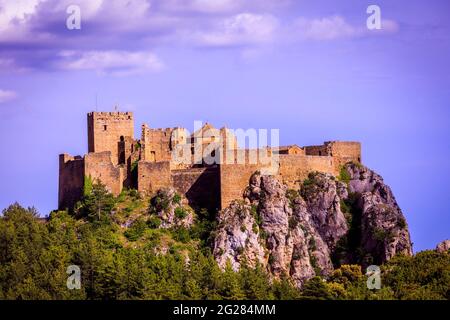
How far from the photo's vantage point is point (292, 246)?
152875 mm

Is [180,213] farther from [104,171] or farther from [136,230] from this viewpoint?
[104,171]

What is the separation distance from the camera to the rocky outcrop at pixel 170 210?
5984 inches

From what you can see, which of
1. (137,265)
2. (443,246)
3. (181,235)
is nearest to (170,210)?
(181,235)

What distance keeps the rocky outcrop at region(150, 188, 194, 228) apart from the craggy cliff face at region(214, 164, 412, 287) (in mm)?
2639

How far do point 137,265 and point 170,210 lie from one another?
8991 mm

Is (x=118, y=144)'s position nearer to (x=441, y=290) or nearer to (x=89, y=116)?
(x=89, y=116)

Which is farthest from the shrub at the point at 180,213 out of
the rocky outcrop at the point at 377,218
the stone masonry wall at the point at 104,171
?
the rocky outcrop at the point at 377,218

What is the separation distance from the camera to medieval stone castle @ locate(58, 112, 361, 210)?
152125 millimetres

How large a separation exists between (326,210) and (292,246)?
213 inches

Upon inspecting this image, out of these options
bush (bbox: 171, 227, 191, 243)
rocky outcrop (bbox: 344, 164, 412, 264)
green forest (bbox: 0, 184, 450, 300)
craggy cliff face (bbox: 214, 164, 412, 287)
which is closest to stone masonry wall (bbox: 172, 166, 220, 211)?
green forest (bbox: 0, 184, 450, 300)

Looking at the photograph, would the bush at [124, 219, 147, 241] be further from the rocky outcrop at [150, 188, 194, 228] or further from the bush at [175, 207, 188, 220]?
the bush at [175, 207, 188, 220]

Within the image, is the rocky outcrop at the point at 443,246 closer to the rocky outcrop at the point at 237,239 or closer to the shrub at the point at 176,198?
the rocky outcrop at the point at 237,239
